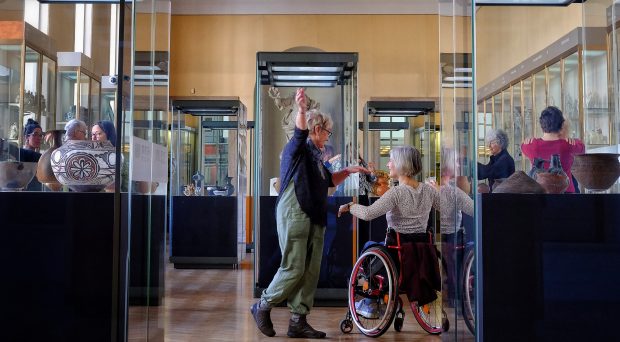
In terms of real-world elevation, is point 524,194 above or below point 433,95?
below

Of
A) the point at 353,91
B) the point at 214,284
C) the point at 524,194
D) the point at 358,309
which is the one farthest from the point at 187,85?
the point at 524,194

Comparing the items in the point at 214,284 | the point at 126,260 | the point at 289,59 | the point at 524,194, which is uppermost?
the point at 289,59

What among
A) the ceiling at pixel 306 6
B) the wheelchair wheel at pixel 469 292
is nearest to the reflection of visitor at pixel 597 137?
the wheelchair wheel at pixel 469 292

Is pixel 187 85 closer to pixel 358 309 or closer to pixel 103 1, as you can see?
pixel 358 309

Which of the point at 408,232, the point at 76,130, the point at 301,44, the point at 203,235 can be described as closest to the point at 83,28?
the point at 76,130

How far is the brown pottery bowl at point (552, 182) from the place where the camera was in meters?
2.17

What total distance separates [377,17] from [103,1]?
11680mm

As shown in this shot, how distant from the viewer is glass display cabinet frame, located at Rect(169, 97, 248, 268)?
891 centimetres

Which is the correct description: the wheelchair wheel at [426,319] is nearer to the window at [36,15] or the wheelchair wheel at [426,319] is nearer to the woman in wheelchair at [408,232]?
the woman in wheelchair at [408,232]

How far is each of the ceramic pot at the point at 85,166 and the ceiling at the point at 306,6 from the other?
11.7m

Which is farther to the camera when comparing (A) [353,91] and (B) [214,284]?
(B) [214,284]

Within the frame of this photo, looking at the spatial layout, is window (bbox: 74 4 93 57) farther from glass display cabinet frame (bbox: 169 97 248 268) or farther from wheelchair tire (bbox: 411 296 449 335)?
glass display cabinet frame (bbox: 169 97 248 268)

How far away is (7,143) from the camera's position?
8.27ft

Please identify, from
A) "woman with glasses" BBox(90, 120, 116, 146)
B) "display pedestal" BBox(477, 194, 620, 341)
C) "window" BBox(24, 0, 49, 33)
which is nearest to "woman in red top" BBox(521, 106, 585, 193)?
"display pedestal" BBox(477, 194, 620, 341)
